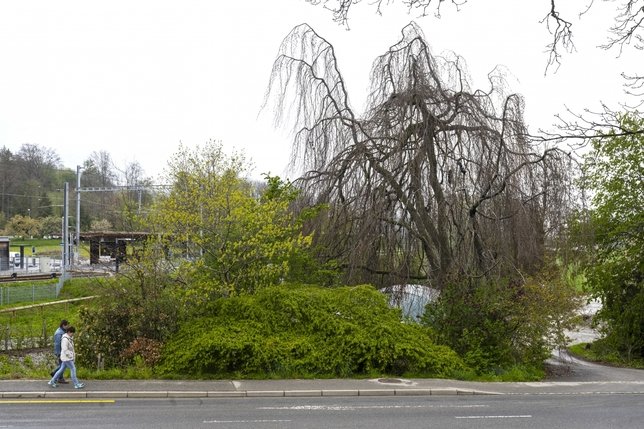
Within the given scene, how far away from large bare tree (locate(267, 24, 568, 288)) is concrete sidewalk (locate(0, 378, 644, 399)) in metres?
3.72

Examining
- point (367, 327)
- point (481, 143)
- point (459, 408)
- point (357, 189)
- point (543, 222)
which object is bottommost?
point (459, 408)

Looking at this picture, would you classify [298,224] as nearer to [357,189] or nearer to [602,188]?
[357,189]

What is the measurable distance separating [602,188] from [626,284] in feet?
14.7

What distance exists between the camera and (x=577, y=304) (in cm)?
1945

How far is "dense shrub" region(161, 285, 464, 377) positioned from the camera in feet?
51.3

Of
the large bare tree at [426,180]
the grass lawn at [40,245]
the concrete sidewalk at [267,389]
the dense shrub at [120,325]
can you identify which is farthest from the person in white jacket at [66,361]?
the grass lawn at [40,245]

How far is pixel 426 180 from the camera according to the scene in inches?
734

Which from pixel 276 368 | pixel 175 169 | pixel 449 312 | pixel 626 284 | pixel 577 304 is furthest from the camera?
pixel 626 284

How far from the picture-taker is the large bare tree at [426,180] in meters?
18.5

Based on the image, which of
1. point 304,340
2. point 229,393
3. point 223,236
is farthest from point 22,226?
point 229,393

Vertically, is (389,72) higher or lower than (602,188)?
higher

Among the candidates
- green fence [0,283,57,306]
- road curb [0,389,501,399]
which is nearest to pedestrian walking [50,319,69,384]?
road curb [0,389,501,399]

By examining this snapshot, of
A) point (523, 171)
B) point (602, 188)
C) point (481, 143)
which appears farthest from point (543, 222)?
point (602, 188)

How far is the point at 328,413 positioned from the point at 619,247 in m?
21.0
